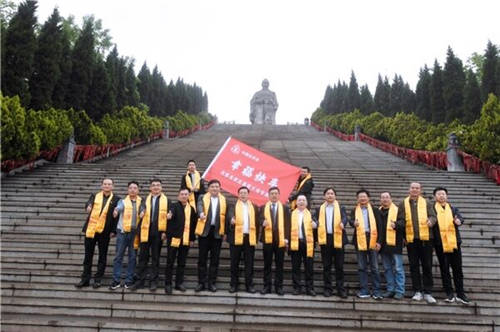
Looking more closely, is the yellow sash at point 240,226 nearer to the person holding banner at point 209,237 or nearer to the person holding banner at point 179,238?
the person holding banner at point 209,237

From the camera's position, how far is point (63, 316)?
194 inches

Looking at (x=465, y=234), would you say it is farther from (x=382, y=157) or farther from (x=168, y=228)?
(x=382, y=157)

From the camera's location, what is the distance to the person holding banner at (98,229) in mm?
5438

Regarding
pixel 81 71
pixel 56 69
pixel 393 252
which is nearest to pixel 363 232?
pixel 393 252

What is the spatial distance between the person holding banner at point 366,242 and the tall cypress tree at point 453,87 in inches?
665

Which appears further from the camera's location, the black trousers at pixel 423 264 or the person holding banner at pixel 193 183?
the person holding banner at pixel 193 183

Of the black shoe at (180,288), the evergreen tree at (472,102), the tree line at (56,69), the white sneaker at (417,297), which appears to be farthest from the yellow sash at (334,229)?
the evergreen tree at (472,102)

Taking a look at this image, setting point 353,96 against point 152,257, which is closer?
point 152,257

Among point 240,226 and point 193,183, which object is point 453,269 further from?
point 193,183

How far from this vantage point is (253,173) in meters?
6.96

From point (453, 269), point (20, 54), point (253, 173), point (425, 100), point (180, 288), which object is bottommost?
point (180, 288)

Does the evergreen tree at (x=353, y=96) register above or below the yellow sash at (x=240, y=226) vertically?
above

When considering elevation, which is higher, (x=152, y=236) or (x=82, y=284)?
(x=152, y=236)

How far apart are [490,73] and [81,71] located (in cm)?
2028
